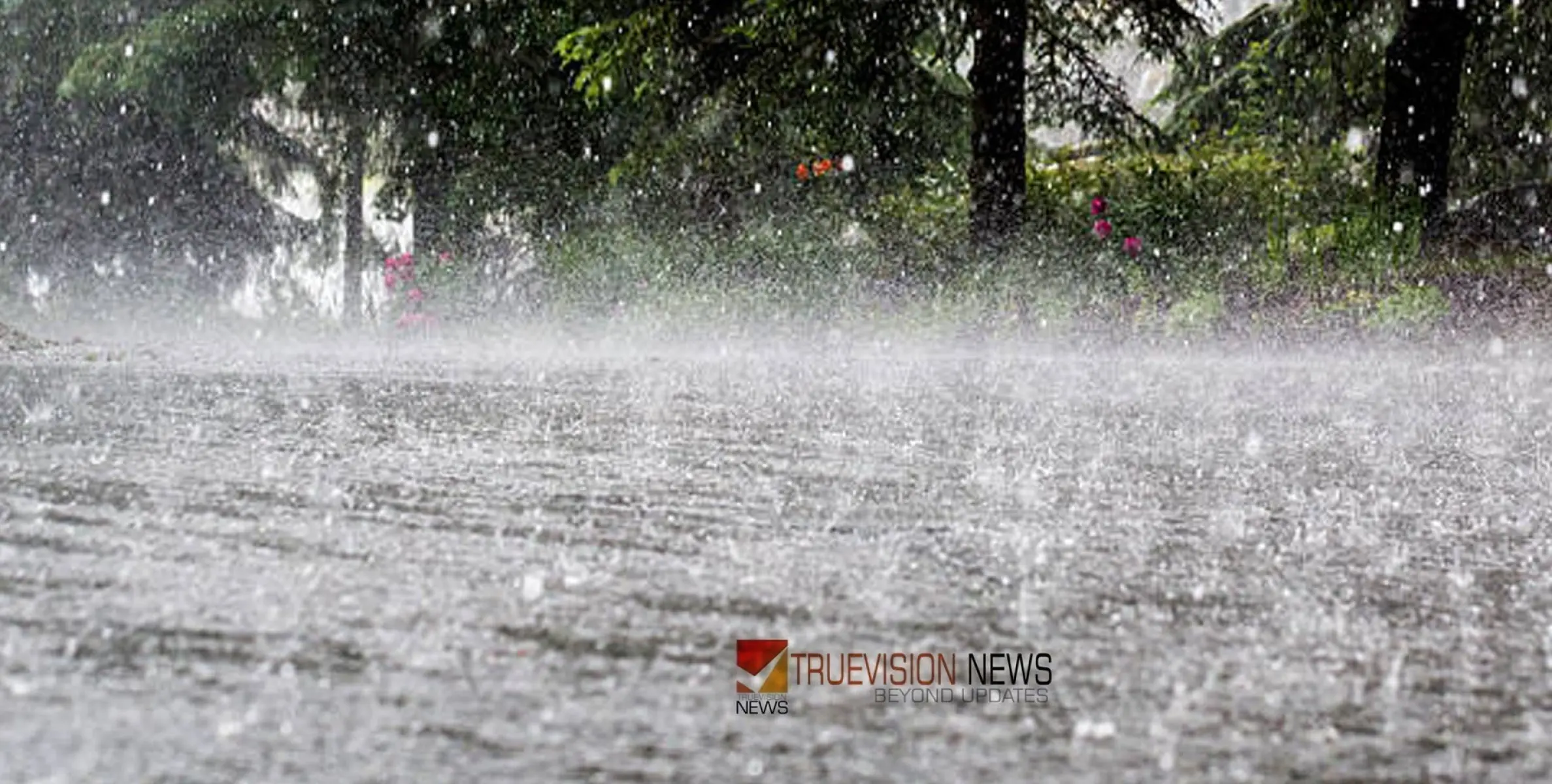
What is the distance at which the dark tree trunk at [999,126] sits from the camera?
13.5 metres

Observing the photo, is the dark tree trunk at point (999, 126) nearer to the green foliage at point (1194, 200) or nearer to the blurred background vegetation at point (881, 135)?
the blurred background vegetation at point (881, 135)

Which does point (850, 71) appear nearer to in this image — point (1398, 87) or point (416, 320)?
point (1398, 87)

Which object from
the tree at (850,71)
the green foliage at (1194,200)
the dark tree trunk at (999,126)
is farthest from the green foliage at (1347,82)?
the dark tree trunk at (999,126)

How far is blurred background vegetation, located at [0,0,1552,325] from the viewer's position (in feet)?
42.8

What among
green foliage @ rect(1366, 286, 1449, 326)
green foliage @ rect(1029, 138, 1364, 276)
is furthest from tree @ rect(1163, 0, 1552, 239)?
green foliage @ rect(1366, 286, 1449, 326)

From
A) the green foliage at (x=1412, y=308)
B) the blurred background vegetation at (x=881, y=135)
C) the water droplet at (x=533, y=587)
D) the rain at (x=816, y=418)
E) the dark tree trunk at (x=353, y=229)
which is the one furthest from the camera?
the dark tree trunk at (x=353, y=229)

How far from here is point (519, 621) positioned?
6.66 feet

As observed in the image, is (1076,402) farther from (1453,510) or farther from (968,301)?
(968,301)

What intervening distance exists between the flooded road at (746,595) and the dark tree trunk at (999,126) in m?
8.32

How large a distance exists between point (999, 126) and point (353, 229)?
415 inches

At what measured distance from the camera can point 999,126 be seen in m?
13.6

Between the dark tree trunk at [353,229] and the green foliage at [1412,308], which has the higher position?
the dark tree trunk at [353,229]

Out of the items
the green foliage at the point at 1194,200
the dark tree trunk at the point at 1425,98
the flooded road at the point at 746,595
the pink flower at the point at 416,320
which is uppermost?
the dark tree trunk at the point at 1425,98

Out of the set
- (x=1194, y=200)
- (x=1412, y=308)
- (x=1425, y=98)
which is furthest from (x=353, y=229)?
(x=1412, y=308)
